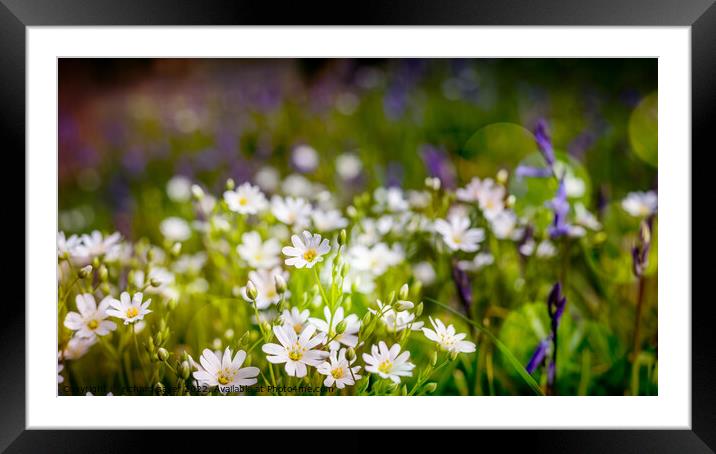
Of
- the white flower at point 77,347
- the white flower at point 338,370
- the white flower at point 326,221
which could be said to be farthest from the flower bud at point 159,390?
the white flower at point 326,221

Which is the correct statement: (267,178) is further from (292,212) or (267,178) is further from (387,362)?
(387,362)

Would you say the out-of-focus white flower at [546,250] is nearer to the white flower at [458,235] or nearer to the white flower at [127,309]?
the white flower at [458,235]

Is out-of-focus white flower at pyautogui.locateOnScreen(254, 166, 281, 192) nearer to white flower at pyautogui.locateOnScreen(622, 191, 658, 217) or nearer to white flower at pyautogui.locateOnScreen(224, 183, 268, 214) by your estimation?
white flower at pyautogui.locateOnScreen(224, 183, 268, 214)

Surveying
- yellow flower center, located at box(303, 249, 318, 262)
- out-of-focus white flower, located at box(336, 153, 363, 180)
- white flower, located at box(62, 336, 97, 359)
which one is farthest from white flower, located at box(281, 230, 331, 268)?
out-of-focus white flower, located at box(336, 153, 363, 180)

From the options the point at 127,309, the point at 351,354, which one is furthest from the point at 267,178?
the point at 351,354

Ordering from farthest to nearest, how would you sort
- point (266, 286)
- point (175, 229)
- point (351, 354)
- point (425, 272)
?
point (175, 229) < point (425, 272) < point (266, 286) < point (351, 354)

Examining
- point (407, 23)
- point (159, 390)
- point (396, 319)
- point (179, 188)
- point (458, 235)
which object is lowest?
point (159, 390)
